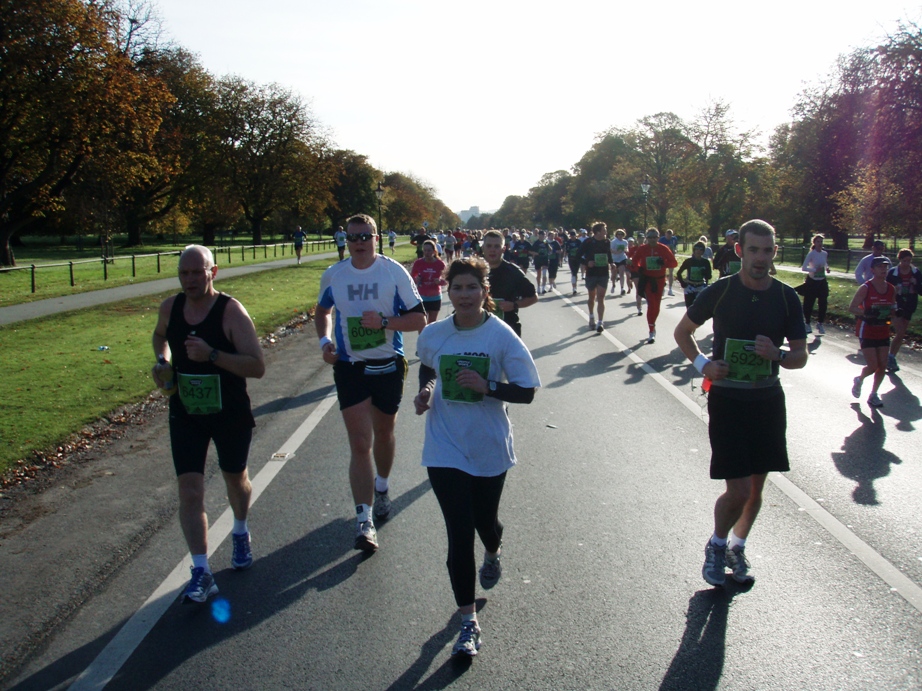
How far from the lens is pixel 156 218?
219ft

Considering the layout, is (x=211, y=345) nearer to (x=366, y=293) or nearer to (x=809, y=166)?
(x=366, y=293)

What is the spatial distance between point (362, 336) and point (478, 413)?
1.58 meters

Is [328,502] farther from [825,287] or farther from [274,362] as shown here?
[825,287]

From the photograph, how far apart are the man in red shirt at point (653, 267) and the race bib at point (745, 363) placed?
10686 mm

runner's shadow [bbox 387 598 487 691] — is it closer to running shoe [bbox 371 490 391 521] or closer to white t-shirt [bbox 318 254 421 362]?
running shoe [bbox 371 490 391 521]

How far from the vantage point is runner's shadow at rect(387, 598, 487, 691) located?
3.60 metres

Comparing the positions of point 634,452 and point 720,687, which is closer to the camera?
point 720,687

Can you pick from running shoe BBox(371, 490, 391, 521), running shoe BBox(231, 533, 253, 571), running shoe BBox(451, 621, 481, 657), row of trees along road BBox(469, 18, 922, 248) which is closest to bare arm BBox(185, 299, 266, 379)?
running shoe BBox(231, 533, 253, 571)

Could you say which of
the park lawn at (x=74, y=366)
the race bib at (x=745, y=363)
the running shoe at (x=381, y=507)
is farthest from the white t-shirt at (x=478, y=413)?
the park lawn at (x=74, y=366)

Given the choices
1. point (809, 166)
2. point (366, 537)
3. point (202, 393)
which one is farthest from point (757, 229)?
point (809, 166)

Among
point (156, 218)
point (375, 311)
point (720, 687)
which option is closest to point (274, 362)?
point (375, 311)

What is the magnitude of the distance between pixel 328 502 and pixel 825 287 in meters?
14.6

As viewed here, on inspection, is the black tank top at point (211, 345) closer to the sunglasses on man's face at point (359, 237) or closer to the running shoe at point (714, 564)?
the sunglasses on man's face at point (359, 237)

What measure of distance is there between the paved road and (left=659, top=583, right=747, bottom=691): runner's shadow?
1 cm
